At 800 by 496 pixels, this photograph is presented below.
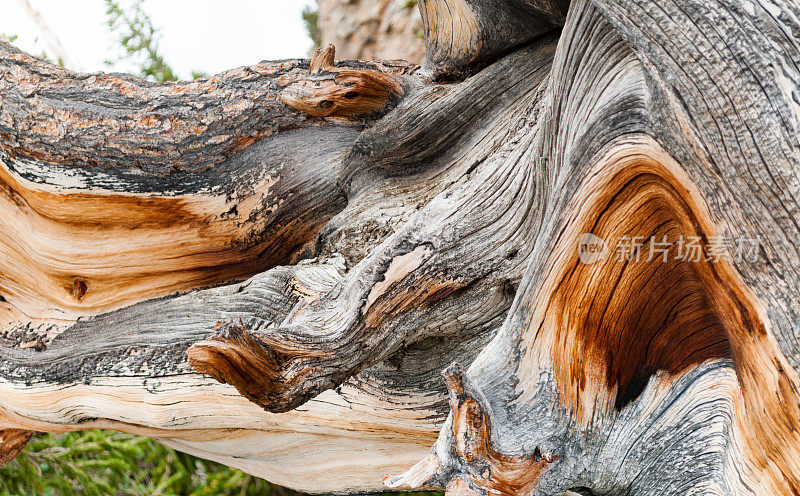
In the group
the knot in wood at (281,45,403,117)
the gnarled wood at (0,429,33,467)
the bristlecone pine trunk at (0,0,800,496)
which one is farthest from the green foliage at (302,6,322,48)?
the gnarled wood at (0,429,33,467)

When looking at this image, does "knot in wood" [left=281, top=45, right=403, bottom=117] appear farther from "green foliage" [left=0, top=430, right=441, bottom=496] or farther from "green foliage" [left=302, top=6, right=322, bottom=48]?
"green foliage" [left=302, top=6, right=322, bottom=48]

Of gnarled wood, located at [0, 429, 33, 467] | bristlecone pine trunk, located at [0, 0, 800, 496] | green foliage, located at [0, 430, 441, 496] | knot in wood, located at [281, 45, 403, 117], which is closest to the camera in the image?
bristlecone pine trunk, located at [0, 0, 800, 496]

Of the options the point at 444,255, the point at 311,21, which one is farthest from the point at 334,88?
the point at 311,21

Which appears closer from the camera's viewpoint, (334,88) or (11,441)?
(334,88)

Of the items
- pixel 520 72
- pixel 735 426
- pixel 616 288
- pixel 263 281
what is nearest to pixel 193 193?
pixel 263 281

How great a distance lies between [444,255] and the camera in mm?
1880

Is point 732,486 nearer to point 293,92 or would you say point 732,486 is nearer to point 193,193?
point 293,92

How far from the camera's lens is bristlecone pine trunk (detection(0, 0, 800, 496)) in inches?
48.5

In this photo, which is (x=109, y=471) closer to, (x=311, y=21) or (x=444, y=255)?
(x=444, y=255)

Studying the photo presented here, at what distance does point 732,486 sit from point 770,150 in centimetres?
72

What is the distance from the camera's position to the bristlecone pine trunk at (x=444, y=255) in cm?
123

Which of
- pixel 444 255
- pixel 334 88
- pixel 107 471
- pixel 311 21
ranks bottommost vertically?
pixel 444 255

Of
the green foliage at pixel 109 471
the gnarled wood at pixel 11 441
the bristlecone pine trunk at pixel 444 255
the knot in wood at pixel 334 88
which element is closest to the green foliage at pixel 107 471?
the green foliage at pixel 109 471

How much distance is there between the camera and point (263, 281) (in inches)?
90.8
